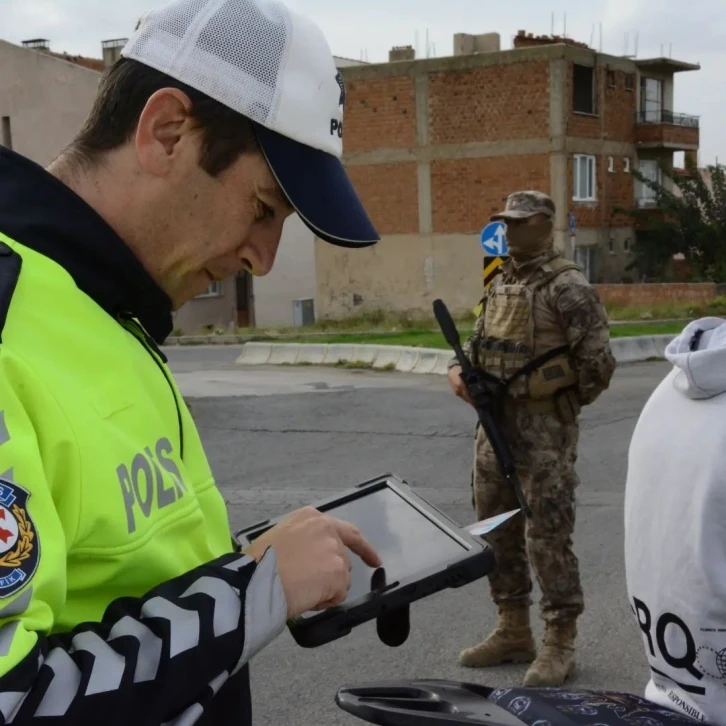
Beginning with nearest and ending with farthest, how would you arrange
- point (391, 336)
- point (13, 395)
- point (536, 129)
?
point (13, 395) < point (391, 336) < point (536, 129)

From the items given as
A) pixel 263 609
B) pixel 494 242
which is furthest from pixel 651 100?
pixel 263 609

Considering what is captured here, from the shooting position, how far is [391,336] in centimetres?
2216

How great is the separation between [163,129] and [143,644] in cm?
66

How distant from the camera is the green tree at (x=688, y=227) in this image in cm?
3130

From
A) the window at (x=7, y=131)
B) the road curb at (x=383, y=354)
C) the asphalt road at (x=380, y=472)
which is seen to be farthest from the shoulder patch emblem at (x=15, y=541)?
the window at (x=7, y=131)

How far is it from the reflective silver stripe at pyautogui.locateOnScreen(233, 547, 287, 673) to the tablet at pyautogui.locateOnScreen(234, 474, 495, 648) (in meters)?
0.23

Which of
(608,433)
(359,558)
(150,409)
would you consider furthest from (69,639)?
(608,433)

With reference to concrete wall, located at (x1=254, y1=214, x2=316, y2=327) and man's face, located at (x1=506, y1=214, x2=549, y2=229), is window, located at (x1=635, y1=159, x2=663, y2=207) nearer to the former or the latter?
concrete wall, located at (x1=254, y1=214, x2=316, y2=327)

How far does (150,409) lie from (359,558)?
45 centimetres

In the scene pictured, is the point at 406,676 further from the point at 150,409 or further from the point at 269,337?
the point at 269,337

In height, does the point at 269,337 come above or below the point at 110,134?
below

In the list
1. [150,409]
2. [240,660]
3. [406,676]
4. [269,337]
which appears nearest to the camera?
[240,660]

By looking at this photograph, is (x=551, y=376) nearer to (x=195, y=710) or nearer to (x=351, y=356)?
(x=195, y=710)

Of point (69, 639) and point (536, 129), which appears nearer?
point (69, 639)
